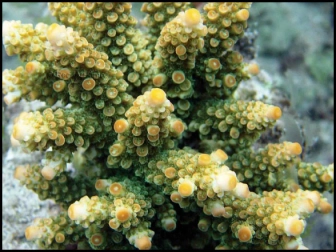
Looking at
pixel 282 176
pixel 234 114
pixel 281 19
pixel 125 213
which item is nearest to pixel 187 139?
pixel 234 114

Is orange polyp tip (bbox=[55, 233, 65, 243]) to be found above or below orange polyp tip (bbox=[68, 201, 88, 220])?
below

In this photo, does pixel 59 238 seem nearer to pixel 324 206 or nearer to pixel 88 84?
pixel 88 84

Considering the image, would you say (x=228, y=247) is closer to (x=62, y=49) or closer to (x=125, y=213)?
(x=125, y=213)

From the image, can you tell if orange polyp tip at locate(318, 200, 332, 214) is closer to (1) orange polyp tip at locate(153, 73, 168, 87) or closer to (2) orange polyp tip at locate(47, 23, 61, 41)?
(1) orange polyp tip at locate(153, 73, 168, 87)

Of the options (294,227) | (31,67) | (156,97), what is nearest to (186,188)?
(156,97)

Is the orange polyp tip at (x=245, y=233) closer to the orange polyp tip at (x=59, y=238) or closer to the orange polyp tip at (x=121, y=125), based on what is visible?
the orange polyp tip at (x=121, y=125)

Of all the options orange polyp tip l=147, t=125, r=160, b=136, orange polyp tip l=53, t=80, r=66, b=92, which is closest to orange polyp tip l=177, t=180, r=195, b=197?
orange polyp tip l=147, t=125, r=160, b=136
